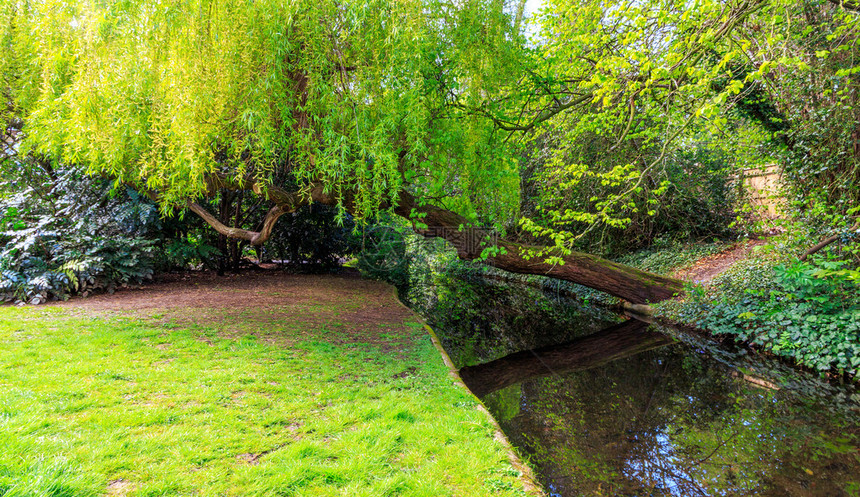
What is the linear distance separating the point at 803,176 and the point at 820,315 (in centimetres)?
251

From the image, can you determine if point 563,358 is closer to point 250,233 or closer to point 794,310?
point 794,310

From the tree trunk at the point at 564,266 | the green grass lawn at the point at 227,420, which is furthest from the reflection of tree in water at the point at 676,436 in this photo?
the tree trunk at the point at 564,266

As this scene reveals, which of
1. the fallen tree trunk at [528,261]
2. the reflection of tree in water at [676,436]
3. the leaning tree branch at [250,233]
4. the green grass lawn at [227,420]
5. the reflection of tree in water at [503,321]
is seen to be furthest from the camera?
the leaning tree branch at [250,233]

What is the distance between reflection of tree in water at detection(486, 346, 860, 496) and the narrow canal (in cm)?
1

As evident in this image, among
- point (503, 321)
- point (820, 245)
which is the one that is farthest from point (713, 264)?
point (503, 321)

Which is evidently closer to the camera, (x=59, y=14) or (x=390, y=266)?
(x=59, y=14)

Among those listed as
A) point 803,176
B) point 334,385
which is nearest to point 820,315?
point 803,176

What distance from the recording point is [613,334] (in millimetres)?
6730

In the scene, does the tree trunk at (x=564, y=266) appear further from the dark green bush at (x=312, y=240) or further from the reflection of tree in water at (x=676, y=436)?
the dark green bush at (x=312, y=240)

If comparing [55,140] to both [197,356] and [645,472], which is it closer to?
[197,356]

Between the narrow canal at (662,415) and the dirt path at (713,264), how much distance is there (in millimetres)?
2084

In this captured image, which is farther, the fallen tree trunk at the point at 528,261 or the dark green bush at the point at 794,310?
the fallen tree trunk at the point at 528,261

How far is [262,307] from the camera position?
641 cm

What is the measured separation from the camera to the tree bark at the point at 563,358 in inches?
180
